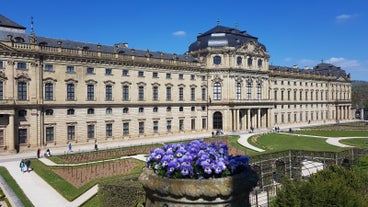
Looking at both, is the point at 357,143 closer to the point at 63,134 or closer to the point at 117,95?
the point at 117,95

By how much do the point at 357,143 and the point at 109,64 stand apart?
38.9 meters

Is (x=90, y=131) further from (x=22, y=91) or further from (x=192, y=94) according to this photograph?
(x=192, y=94)

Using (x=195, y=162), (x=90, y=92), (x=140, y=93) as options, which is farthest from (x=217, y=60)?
(x=195, y=162)

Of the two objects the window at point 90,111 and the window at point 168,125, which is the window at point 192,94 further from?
the window at point 90,111

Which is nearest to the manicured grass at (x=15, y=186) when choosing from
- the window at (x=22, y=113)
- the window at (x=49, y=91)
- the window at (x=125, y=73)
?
the window at (x=22, y=113)

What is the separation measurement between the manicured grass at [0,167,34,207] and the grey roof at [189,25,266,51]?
146 feet

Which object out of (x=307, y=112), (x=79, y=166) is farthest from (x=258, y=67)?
(x=79, y=166)

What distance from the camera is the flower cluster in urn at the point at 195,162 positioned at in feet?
13.9

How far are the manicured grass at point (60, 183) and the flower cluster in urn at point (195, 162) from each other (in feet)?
62.4

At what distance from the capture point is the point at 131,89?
51.2 m

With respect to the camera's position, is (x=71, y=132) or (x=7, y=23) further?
(x=71, y=132)

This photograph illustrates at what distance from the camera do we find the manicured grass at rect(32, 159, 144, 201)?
22.4 meters

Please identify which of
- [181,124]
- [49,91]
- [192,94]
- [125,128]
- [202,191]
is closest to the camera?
[202,191]

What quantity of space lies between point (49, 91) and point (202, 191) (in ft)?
143
